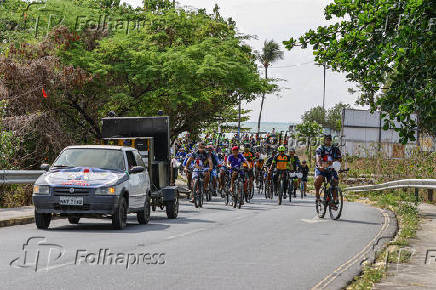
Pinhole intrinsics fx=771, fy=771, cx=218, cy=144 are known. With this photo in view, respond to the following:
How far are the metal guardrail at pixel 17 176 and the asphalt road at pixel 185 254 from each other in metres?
2.57

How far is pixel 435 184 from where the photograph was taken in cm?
2192

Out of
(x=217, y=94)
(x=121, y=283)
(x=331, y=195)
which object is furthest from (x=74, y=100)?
(x=121, y=283)

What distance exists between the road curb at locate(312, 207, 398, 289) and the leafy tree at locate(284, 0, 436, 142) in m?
2.28

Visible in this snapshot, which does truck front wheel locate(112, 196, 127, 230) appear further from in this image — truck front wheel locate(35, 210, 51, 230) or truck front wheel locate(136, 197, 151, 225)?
truck front wheel locate(136, 197, 151, 225)

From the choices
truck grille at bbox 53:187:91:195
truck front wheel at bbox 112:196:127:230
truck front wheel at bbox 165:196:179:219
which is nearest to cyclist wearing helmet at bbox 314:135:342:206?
truck front wheel at bbox 165:196:179:219

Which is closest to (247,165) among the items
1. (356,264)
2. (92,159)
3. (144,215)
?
(144,215)

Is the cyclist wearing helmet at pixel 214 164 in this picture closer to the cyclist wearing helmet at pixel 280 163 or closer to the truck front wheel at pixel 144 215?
the cyclist wearing helmet at pixel 280 163

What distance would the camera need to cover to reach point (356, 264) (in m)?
10.8

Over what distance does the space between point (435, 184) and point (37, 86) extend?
14189 millimetres

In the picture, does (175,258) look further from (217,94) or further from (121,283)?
(217,94)

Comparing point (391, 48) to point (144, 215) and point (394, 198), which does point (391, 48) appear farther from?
point (394, 198)

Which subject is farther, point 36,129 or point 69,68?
point 69,68

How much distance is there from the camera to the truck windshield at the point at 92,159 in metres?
16.0

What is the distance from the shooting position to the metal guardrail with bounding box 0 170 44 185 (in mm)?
19489
